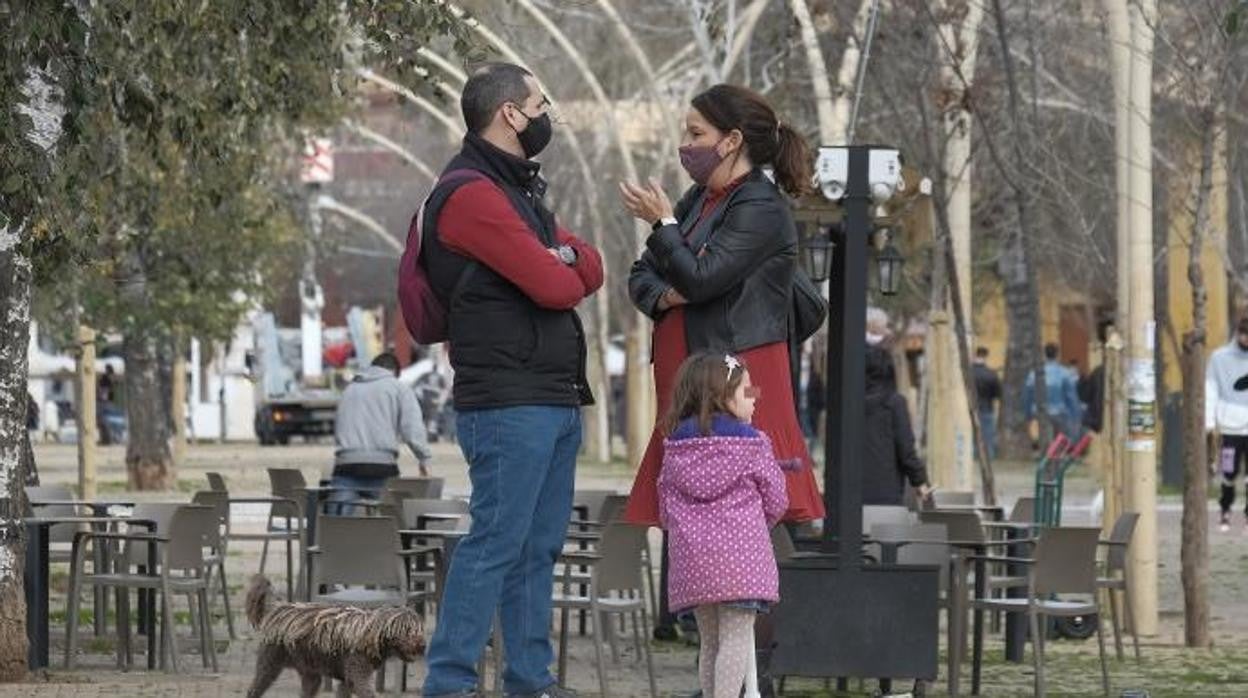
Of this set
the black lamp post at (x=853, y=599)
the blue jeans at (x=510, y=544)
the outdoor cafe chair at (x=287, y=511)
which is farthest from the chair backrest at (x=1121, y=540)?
the blue jeans at (x=510, y=544)

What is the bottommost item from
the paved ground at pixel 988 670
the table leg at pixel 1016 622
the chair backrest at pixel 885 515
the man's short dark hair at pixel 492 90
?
the paved ground at pixel 988 670

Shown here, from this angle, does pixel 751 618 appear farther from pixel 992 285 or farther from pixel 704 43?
pixel 992 285

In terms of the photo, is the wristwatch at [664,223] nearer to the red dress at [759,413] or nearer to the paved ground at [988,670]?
the red dress at [759,413]

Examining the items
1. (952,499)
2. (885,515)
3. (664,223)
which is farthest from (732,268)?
(952,499)

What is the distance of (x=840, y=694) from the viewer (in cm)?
1361

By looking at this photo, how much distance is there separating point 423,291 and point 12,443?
4.80 m

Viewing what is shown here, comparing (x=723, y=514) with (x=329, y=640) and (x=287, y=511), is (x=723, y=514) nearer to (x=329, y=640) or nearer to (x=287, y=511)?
(x=329, y=640)

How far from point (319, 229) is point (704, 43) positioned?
23.3m

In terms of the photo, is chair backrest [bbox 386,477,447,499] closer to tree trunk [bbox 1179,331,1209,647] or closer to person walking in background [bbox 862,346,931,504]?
person walking in background [bbox 862,346,931,504]

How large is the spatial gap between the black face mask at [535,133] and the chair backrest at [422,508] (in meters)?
6.34

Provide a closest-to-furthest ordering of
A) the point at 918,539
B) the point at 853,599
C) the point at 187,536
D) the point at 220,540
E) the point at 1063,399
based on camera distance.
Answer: the point at 853,599
the point at 918,539
the point at 187,536
the point at 220,540
the point at 1063,399

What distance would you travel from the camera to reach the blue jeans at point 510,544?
986 cm

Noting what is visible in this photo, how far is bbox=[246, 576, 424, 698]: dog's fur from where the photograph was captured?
36.9ft

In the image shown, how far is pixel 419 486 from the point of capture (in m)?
20.0
